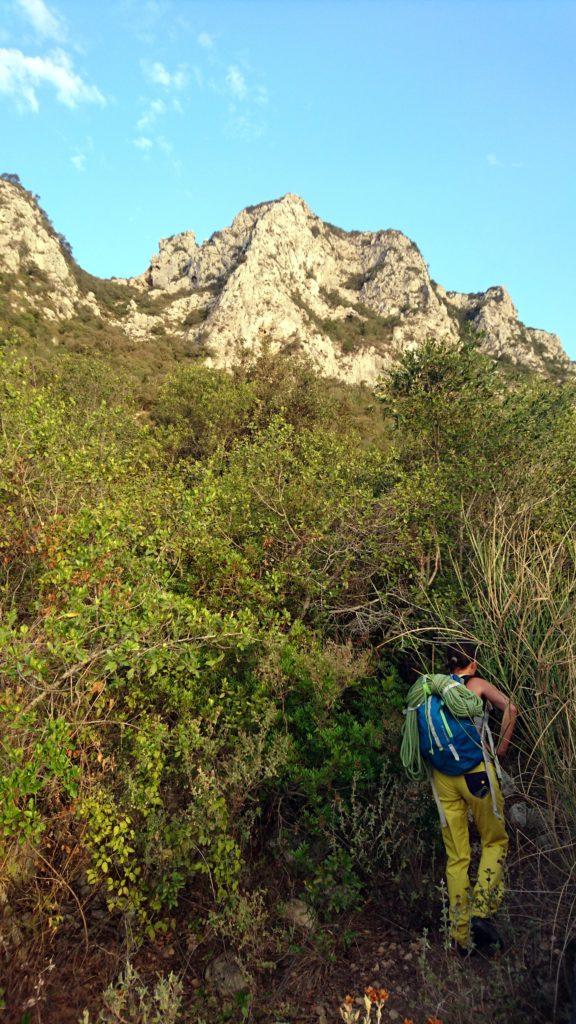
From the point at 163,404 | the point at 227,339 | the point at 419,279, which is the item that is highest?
the point at 419,279

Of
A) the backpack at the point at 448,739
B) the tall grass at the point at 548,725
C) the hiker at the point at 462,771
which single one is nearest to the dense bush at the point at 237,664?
the tall grass at the point at 548,725

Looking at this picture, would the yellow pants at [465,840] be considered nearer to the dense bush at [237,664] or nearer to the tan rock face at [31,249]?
the dense bush at [237,664]

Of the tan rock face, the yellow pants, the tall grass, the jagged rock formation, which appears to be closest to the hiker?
the yellow pants

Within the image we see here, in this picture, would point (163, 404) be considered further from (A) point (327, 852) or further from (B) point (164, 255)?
(B) point (164, 255)

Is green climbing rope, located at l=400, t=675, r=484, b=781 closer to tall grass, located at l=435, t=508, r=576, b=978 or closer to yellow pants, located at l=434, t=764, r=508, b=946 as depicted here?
yellow pants, located at l=434, t=764, r=508, b=946

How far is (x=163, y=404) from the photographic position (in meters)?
21.6

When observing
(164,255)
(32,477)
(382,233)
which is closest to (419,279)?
(382,233)

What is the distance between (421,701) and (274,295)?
245 feet

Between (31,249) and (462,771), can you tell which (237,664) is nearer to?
(462,771)

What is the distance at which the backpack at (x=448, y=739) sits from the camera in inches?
161

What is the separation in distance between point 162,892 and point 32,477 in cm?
510

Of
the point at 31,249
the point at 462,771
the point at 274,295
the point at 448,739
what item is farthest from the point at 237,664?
the point at 274,295

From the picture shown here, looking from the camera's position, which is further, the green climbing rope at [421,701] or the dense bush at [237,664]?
the green climbing rope at [421,701]

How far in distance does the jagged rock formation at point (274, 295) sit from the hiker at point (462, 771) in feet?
143
